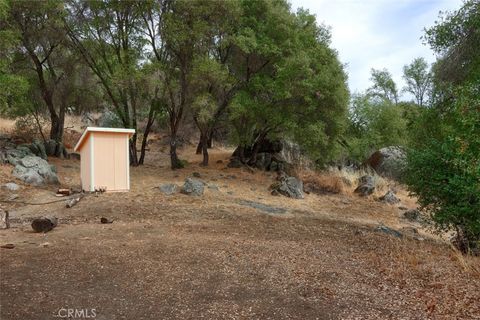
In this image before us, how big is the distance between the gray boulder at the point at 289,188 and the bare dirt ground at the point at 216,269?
3.48 metres

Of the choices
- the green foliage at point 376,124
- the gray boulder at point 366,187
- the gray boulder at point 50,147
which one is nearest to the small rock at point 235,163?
the gray boulder at point 366,187

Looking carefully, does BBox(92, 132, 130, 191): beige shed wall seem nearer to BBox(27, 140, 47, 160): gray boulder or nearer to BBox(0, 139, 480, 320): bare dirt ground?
BBox(0, 139, 480, 320): bare dirt ground

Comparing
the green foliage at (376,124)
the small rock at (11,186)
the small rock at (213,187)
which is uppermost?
the green foliage at (376,124)

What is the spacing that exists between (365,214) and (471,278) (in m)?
7.11

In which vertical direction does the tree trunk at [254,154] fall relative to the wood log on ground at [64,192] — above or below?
above

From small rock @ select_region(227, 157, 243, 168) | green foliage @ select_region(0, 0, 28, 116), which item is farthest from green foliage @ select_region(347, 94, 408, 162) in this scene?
green foliage @ select_region(0, 0, 28, 116)

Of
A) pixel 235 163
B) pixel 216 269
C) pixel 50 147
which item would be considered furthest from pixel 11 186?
pixel 235 163

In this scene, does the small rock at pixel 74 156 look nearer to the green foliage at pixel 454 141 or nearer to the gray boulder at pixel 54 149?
the gray boulder at pixel 54 149

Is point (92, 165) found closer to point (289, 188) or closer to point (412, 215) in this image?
point (289, 188)

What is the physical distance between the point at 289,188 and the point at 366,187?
3.55m

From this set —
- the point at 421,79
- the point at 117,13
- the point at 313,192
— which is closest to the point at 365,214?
the point at 313,192

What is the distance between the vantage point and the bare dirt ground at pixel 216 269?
3826mm

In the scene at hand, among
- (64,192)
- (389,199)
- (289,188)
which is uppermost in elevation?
(64,192)
